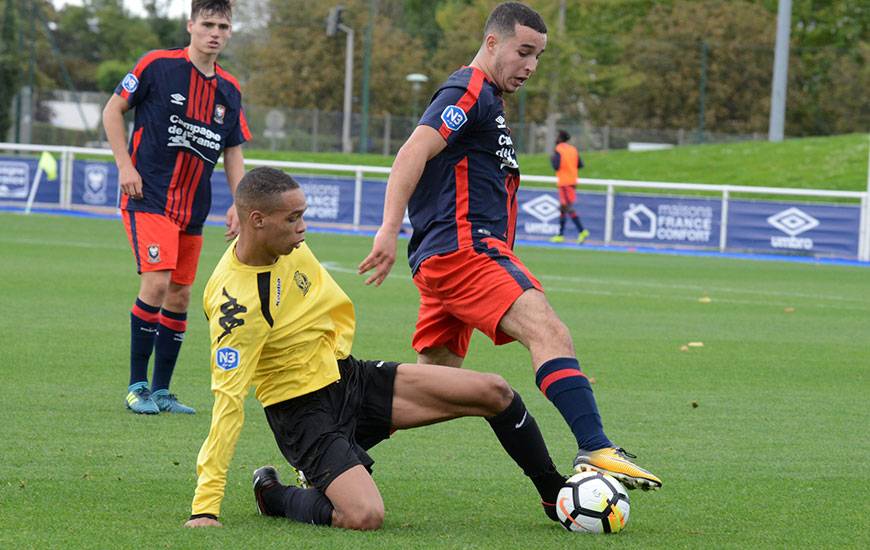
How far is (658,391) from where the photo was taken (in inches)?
332

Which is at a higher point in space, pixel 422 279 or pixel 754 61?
pixel 754 61

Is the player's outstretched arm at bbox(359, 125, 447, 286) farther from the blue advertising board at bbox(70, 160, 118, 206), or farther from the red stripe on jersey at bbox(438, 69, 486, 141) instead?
the blue advertising board at bbox(70, 160, 118, 206)

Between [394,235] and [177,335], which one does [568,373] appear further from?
[177,335]

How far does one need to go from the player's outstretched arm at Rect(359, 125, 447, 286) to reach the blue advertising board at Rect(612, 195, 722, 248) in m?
20.2

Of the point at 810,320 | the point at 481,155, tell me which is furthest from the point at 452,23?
the point at 481,155

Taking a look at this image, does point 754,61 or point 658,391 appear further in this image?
point 754,61

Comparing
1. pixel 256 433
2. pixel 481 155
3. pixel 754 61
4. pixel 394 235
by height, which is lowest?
pixel 256 433

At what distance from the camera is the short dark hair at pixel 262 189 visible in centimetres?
480

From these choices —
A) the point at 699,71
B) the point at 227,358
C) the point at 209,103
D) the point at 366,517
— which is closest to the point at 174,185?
the point at 209,103

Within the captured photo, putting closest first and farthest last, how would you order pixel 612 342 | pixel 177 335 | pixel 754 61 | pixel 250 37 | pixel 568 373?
pixel 568 373, pixel 177 335, pixel 612 342, pixel 754 61, pixel 250 37

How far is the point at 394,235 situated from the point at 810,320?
8997 millimetres

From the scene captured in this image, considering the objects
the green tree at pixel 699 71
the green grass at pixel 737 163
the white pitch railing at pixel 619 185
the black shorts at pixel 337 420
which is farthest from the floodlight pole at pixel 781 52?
the black shorts at pixel 337 420

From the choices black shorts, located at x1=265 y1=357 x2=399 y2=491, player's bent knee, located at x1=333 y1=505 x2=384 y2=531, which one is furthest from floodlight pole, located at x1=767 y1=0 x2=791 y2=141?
player's bent knee, located at x1=333 y1=505 x2=384 y2=531

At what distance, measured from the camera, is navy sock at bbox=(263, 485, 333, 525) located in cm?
490
